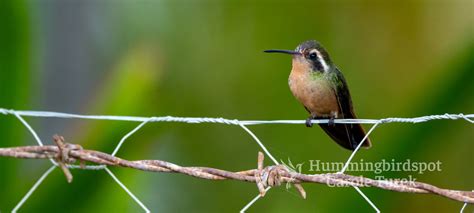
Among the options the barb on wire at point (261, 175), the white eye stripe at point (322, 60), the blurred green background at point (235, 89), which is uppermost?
the barb on wire at point (261, 175)

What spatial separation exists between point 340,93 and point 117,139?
3.13 feet

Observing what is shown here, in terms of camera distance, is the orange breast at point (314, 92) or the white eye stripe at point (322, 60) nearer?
the orange breast at point (314, 92)

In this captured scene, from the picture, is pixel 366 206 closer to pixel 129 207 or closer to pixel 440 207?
pixel 129 207

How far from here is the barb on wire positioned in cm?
163

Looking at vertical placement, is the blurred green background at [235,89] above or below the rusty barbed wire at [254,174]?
below

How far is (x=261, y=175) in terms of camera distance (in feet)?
5.65

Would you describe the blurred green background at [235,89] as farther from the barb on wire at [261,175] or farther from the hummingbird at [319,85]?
the barb on wire at [261,175]

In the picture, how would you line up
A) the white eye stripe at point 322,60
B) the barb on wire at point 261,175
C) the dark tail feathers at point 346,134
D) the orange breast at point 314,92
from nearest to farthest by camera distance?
the barb on wire at point 261,175 → the dark tail feathers at point 346,134 → the orange breast at point 314,92 → the white eye stripe at point 322,60

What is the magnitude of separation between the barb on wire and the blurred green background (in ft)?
3.73

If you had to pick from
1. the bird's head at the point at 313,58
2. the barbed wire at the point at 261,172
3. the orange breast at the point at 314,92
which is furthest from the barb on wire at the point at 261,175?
the bird's head at the point at 313,58

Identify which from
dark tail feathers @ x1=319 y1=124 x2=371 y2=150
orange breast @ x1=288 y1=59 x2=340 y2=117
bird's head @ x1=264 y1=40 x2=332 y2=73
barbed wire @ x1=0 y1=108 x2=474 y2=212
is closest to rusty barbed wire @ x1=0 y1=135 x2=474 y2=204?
barbed wire @ x1=0 y1=108 x2=474 y2=212

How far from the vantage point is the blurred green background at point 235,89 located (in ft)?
10.3

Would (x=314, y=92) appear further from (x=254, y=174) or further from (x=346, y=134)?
(x=254, y=174)

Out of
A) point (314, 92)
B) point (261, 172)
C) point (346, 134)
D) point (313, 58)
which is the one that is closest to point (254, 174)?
point (261, 172)
